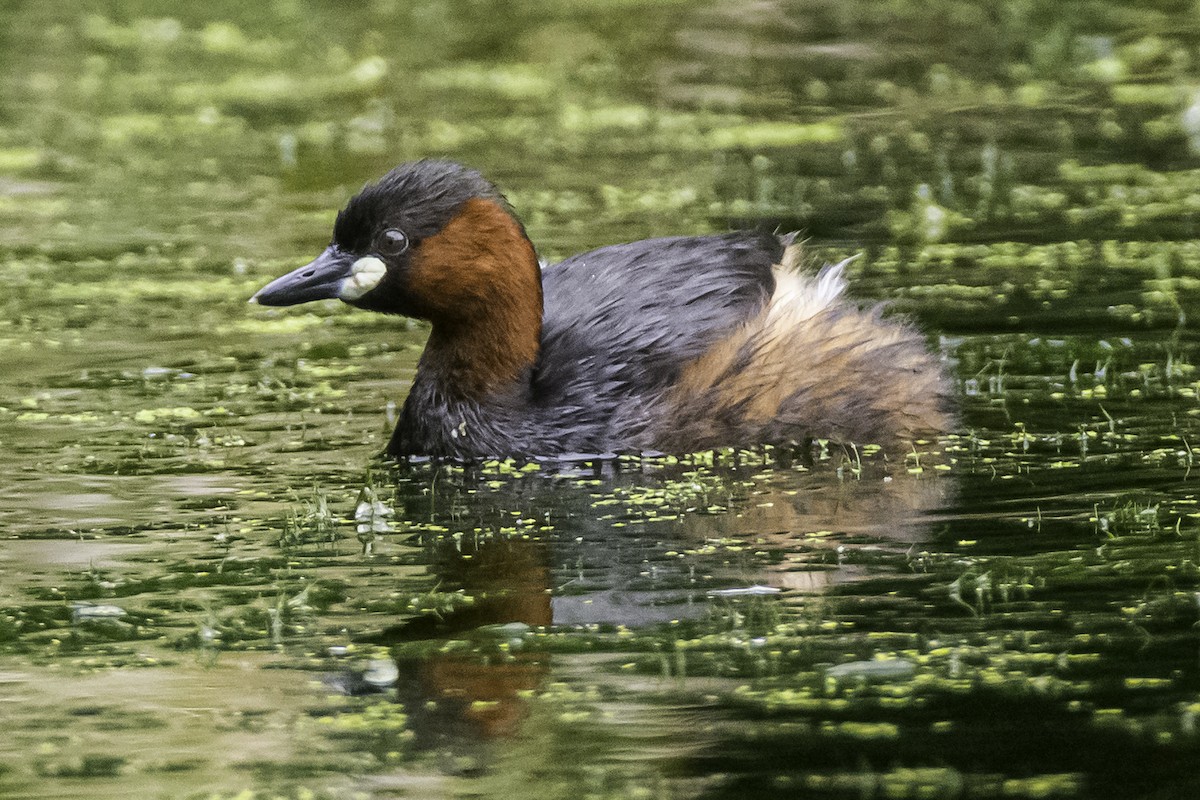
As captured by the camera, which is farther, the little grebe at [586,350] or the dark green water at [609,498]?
the little grebe at [586,350]

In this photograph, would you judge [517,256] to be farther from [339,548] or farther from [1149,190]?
[1149,190]

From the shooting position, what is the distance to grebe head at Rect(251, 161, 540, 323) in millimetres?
8641

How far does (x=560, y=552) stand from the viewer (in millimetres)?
7098

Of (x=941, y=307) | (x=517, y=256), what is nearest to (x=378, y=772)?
(x=517, y=256)

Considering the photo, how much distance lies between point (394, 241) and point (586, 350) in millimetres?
865

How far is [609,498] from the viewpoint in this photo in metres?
7.85

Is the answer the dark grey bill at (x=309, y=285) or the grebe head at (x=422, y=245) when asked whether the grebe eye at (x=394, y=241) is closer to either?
the grebe head at (x=422, y=245)

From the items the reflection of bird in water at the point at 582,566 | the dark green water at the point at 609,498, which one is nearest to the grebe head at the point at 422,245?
the dark green water at the point at 609,498

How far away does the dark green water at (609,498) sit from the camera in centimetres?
526

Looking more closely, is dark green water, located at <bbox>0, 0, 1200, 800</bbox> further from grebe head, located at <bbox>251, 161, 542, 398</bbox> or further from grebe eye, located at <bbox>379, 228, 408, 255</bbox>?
grebe eye, located at <bbox>379, 228, 408, 255</bbox>

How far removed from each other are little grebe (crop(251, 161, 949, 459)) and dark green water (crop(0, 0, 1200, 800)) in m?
0.21

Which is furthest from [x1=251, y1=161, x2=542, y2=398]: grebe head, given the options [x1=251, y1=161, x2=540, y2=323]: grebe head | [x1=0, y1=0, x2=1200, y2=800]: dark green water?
[x1=0, y1=0, x2=1200, y2=800]: dark green water

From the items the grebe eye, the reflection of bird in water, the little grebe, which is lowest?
the reflection of bird in water

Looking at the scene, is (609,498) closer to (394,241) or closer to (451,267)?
(451,267)
